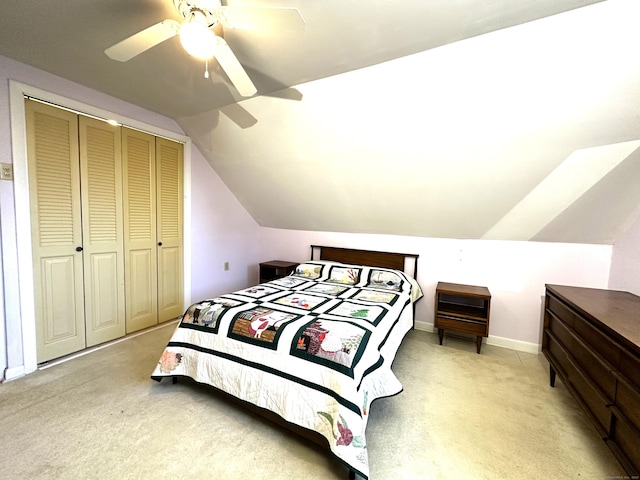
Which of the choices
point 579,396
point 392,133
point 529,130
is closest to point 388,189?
point 392,133

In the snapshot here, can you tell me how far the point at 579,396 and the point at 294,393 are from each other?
172 cm

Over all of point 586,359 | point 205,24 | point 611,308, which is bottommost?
point 586,359

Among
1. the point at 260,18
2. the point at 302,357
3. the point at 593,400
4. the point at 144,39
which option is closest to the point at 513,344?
the point at 593,400

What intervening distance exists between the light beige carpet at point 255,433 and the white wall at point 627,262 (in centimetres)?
103

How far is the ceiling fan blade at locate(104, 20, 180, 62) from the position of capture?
1343mm

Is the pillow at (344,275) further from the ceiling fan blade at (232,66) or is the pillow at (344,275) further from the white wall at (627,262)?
the white wall at (627,262)

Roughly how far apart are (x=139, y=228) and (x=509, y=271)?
13.1 ft

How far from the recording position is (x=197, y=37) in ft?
4.46

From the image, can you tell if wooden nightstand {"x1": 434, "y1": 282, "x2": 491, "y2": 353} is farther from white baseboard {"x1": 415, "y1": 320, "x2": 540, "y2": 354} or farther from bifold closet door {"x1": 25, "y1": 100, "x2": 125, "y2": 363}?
bifold closet door {"x1": 25, "y1": 100, "x2": 125, "y2": 363}

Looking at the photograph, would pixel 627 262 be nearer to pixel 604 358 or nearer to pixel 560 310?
pixel 560 310

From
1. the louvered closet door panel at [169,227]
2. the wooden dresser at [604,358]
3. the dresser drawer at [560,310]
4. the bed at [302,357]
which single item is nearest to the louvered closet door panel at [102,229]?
the louvered closet door panel at [169,227]

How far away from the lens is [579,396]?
1650 mm

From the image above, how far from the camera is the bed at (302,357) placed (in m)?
1.42

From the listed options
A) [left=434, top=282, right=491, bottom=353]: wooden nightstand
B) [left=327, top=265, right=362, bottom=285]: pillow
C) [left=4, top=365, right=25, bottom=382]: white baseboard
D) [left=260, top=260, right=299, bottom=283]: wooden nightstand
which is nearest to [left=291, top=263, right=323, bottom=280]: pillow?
[left=327, top=265, right=362, bottom=285]: pillow
